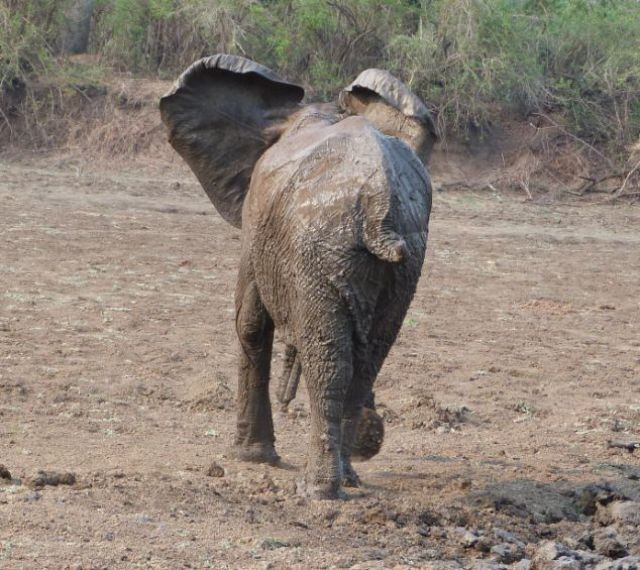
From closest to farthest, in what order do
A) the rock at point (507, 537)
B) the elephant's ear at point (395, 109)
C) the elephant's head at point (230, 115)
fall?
the rock at point (507, 537) < the elephant's ear at point (395, 109) < the elephant's head at point (230, 115)

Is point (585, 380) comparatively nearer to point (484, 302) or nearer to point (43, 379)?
point (484, 302)

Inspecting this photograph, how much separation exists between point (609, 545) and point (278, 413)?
2689 mm

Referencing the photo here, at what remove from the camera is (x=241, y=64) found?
6.26m

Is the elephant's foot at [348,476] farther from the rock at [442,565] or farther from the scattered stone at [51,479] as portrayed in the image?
the scattered stone at [51,479]

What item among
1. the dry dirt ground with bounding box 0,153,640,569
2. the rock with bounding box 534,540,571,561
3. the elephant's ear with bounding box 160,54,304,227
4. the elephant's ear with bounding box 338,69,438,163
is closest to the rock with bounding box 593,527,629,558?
the dry dirt ground with bounding box 0,153,640,569

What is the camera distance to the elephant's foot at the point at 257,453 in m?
6.30

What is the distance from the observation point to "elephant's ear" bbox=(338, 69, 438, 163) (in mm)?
5824

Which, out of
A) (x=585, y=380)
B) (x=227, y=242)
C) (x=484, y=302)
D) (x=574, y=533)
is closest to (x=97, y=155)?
(x=227, y=242)

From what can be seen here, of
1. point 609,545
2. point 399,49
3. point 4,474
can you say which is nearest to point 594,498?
point 609,545

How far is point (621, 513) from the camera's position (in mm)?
5758

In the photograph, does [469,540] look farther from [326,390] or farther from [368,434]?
[368,434]

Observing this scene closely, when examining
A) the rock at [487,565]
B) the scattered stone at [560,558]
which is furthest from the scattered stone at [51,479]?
the scattered stone at [560,558]

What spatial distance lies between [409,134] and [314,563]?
2019 millimetres

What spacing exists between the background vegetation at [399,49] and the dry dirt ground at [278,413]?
3.87 m
